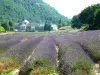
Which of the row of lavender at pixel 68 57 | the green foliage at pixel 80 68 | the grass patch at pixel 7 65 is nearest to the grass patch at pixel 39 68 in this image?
the row of lavender at pixel 68 57

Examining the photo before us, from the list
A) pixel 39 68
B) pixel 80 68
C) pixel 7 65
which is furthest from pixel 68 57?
pixel 7 65

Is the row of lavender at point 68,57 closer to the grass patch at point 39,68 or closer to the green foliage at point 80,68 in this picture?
the green foliage at point 80,68

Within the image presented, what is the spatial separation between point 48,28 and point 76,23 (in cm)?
3930

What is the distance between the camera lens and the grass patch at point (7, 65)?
55.7 ft

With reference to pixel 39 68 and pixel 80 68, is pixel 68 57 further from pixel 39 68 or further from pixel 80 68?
pixel 80 68

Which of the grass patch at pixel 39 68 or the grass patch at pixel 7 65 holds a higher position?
the grass patch at pixel 39 68

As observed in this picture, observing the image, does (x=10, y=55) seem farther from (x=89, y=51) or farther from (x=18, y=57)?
(x=89, y=51)

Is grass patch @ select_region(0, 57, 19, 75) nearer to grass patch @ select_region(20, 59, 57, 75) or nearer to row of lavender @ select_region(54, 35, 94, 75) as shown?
grass patch @ select_region(20, 59, 57, 75)

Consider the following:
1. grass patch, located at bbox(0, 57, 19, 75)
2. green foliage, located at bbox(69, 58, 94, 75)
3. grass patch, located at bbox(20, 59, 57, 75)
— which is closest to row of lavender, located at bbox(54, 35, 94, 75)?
green foliage, located at bbox(69, 58, 94, 75)

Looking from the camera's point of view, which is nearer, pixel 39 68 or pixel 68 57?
pixel 39 68

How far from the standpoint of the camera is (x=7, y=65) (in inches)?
704

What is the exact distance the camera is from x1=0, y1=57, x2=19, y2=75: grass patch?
668 inches

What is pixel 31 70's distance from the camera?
1438 centimetres

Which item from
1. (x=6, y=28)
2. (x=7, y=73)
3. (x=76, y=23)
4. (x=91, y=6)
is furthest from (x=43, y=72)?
(x=6, y=28)
